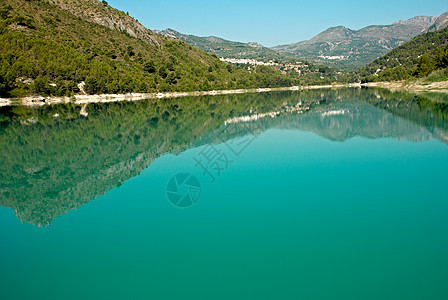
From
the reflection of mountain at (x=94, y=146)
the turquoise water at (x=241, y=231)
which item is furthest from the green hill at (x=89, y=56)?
the turquoise water at (x=241, y=231)

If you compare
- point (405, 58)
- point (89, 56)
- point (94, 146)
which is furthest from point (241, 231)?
point (405, 58)

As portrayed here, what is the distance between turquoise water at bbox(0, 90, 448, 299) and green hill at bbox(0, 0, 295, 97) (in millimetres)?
56662

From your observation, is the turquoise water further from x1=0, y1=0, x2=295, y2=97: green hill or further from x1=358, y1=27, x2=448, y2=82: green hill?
x1=358, y1=27, x2=448, y2=82: green hill

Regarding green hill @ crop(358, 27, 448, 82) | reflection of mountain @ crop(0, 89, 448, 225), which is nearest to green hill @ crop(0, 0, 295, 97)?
reflection of mountain @ crop(0, 89, 448, 225)

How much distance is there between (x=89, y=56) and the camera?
254ft

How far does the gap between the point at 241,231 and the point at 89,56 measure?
271ft

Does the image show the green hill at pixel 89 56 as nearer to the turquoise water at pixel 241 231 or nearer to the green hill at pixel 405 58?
the green hill at pixel 405 58

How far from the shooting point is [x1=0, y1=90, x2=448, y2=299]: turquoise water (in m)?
5.14

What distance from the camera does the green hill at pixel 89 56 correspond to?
61.0m

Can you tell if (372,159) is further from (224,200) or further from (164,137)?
(164,137)

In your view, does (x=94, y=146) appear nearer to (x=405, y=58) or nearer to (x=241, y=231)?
(x=241, y=231)

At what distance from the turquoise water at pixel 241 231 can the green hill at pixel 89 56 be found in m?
56.7

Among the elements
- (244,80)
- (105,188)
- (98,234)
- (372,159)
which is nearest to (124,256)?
(98,234)

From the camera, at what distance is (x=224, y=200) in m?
8.92
